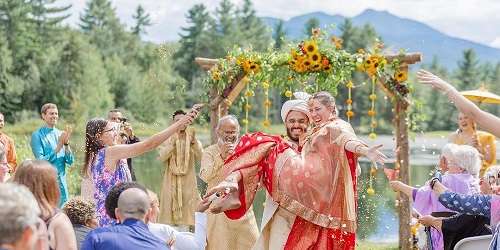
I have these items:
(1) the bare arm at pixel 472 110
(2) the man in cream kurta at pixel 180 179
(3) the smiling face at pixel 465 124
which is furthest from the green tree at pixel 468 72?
(1) the bare arm at pixel 472 110

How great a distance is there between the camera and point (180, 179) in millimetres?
9875

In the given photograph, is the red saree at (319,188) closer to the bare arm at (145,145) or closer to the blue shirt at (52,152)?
the bare arm at (145,145)

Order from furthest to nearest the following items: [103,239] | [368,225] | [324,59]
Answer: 1. [368,225]
2. [324,59]
3. [103,239]

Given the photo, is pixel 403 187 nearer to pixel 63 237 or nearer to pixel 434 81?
pixel 434 81

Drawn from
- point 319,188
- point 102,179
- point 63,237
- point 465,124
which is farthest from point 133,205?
point 465,124

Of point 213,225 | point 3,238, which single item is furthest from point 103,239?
point 213,225

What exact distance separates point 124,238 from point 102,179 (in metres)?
2.30

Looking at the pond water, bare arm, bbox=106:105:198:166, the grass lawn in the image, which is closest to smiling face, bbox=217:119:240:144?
bare arm, bbox=106:105:198:166

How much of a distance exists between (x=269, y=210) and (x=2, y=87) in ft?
145

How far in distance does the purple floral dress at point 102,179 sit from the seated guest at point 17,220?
3084 mm

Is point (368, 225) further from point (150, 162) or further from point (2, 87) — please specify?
point (2, 87)

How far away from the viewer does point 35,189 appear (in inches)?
169

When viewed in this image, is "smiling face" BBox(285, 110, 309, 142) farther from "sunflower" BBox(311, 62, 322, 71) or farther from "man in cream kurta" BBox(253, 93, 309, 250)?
"sunflower" BBox(311, 62, 322, 71)

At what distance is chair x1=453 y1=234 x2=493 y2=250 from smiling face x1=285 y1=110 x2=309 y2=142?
1430 mm
